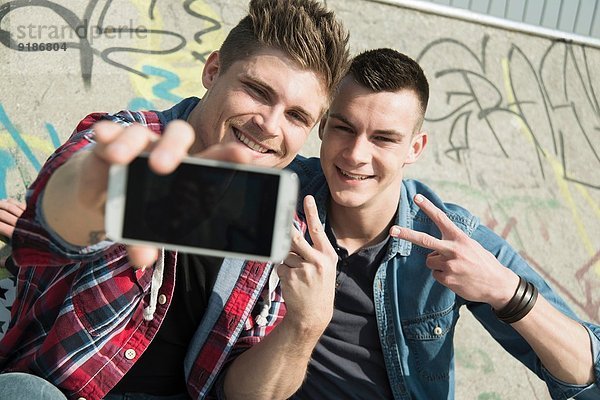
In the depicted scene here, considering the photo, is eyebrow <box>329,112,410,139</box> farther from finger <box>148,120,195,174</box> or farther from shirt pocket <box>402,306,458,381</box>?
finger <box>148,120,195,174</box>

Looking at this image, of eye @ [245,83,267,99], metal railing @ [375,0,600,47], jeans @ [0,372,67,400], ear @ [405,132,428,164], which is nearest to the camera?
jeans @ [0,372,67,400]

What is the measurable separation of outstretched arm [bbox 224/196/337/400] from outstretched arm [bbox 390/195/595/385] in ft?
1.08

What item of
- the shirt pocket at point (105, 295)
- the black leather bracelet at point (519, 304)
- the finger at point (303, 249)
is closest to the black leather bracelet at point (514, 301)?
the black leather bracelet at point (519, 304)

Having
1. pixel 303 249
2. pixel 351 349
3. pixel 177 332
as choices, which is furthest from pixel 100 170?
pixel 351 349

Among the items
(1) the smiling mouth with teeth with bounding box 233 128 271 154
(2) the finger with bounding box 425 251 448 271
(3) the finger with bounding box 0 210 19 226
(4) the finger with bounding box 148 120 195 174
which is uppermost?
(4) the finger with bounding box 148 120 195 174

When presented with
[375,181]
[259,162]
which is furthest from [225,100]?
[375,181]

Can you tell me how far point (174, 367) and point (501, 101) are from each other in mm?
→ 3229

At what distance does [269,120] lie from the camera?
255 centimetres

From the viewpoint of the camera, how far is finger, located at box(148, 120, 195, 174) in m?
1.34

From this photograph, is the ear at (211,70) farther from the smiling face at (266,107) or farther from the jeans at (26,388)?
the jeans at (26,388)

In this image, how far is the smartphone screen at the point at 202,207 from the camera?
147cm

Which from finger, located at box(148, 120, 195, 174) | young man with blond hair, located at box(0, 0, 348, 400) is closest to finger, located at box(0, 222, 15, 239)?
young man with blond hair, located at box(0, 0, 348, 400)

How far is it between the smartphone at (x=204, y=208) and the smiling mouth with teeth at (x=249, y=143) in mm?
1031

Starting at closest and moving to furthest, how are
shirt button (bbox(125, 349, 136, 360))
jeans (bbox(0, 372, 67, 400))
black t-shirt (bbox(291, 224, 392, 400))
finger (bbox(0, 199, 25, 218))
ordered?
jeans (bbox(0, 372, 67, 400))
shirt button (bbox(125, 349, 136, 360))
black t-shirt (bbox(291, 224, 392, 400))
finger (bbox(0, 199, 25, 218))
